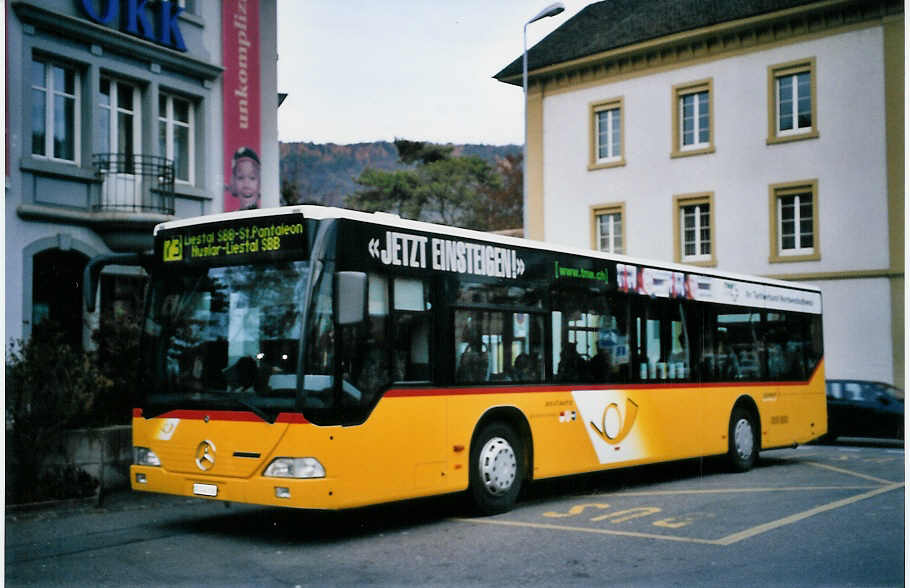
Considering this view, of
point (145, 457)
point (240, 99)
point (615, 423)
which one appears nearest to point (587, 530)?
point (615, 423)

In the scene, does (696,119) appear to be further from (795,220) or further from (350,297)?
(350,297)

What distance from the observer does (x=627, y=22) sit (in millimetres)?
31766

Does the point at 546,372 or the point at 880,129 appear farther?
the point at 880,129

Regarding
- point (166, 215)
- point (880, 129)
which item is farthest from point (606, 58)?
point (166, 215)

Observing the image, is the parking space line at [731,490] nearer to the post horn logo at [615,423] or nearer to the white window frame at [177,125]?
the post horn logo at [615,423]

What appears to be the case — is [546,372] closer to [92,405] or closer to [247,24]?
[92,405]

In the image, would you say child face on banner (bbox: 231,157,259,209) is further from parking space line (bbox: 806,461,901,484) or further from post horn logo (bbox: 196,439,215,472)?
parking space line (bbox: 806,461,901,484)

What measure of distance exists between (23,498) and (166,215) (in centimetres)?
668

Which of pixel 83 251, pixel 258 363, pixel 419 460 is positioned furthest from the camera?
pixel 83 251

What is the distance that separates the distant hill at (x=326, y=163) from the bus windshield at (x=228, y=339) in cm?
1608

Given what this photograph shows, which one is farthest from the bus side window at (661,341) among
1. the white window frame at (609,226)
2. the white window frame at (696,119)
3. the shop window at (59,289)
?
the white window frame at (609,226)

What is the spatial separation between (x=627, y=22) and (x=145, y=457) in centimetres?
2546

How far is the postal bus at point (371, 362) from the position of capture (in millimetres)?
Result: 8750

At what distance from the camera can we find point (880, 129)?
84.5 feet
